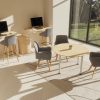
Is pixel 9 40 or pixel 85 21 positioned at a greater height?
pixel 85 21

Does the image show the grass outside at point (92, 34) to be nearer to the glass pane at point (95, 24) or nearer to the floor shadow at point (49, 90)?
the glass pane at point (95, 24)

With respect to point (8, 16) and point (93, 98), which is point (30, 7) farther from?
point (93, 98)

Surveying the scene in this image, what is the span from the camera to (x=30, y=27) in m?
6.83

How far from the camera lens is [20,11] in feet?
21.3

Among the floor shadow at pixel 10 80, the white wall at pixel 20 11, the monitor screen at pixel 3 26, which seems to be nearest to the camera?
the floor shadow at pixel 10 80

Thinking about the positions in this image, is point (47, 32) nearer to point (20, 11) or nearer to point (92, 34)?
point (20, 11)

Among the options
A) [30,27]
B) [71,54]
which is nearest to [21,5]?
[30,27]

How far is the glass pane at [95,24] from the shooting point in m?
6.29

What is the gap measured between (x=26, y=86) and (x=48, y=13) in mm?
3574

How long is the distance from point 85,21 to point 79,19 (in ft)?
1.35

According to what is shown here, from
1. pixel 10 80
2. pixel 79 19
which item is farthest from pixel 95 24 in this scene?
pixel 10 80

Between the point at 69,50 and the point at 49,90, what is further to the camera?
the point at 69,50

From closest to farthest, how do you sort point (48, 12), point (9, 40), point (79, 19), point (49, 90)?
point (49, 90), point (9, 40), point (48, 12), point (79, 19)

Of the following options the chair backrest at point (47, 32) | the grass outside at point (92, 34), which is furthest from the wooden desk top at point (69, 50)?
the grass outside at point (92, 34)
